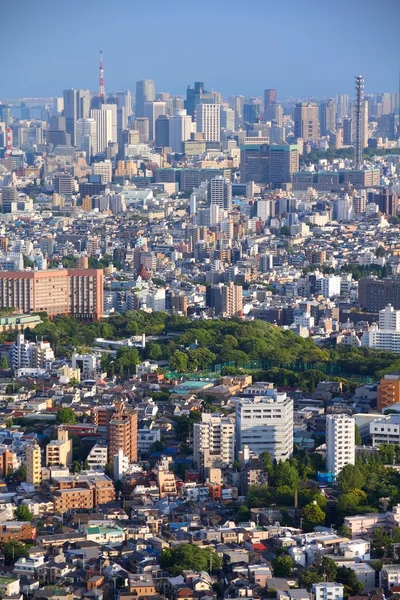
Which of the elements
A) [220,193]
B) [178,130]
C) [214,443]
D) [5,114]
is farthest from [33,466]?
[5,114]

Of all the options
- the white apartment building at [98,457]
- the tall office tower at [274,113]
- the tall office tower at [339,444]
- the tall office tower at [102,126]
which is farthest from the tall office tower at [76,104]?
the tall office tower at [339,444]

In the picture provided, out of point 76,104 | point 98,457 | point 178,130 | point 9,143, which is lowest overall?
point 98,457

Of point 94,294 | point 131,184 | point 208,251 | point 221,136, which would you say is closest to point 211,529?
point 94,294

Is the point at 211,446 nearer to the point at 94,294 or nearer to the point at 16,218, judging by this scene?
the point at 94,294

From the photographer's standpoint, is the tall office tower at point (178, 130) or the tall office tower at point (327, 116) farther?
the tall office tower at point (327, 116)

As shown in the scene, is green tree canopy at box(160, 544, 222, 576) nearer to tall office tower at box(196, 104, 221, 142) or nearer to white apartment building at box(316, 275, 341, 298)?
white apartment building at box(316, 275, 341, 298)

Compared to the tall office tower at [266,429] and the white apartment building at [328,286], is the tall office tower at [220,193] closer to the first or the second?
Result: the white apartment building at [328,286]

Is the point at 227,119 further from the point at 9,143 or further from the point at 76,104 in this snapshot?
the point at 9,143
